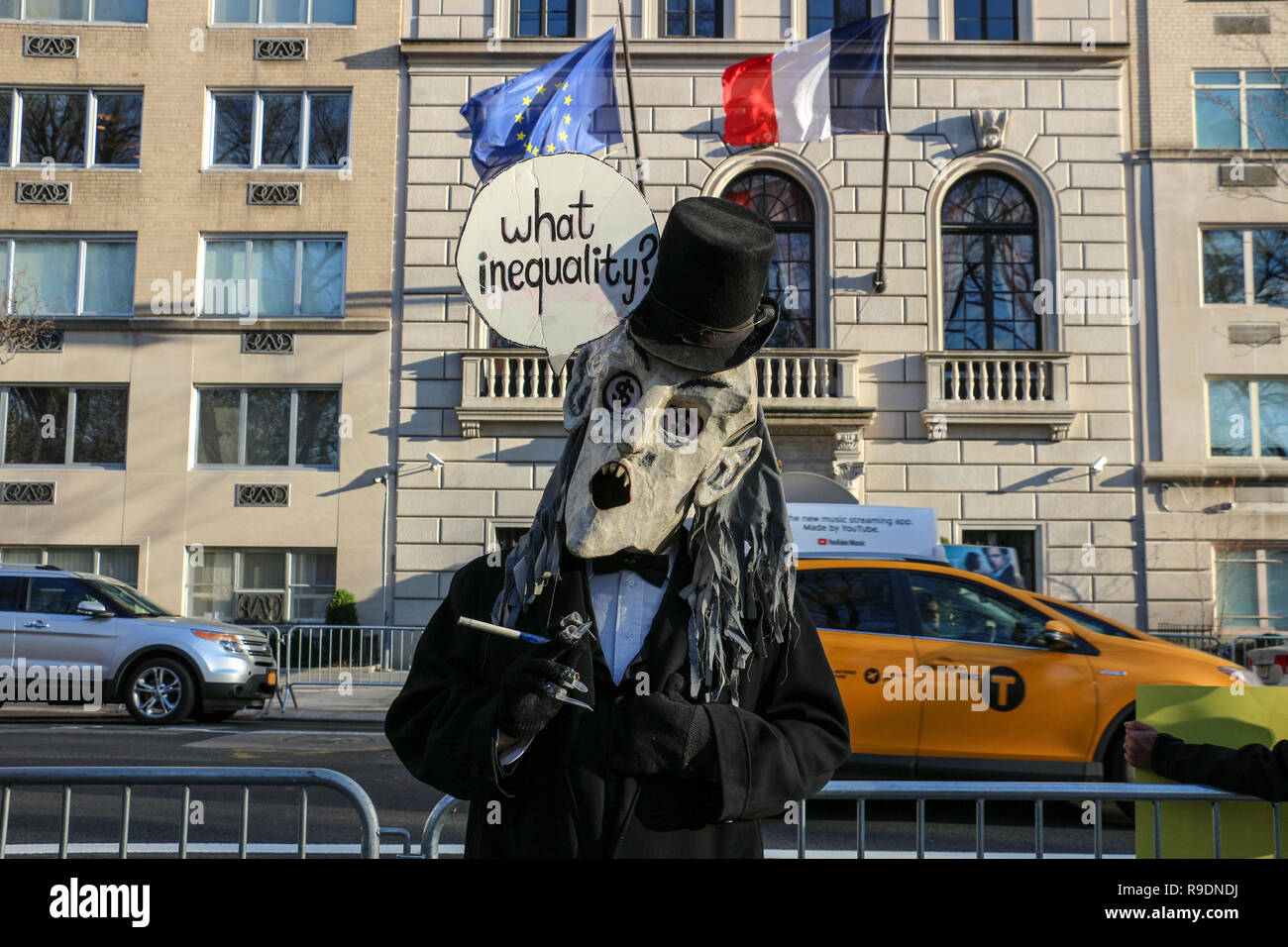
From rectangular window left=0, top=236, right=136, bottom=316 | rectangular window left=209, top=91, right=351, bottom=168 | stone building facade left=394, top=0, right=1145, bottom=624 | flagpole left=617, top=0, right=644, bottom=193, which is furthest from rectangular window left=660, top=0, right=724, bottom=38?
rectangular window left=0, top=236, right=136, bottom=316

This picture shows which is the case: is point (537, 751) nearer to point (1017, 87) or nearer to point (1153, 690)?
point (1153, 690)

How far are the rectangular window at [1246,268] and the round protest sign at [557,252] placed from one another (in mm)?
20106

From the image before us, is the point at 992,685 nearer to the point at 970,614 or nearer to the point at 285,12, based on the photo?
the point at 970,614

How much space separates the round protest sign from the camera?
2.38 meters

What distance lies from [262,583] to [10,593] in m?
7.28

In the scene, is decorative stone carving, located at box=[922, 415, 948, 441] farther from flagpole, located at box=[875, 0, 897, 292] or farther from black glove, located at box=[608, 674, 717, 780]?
black glove, located at box=[608, 674, 717, 780]

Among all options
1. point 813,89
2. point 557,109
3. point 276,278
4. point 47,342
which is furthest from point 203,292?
point 813,89

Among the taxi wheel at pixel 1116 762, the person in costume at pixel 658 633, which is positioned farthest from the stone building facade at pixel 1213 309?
the person in costume at pixel 658 633

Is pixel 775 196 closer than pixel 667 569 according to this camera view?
No

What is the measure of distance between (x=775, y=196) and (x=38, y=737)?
14936 millimetres

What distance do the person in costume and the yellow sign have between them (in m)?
1.36

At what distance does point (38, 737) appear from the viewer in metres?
10.8

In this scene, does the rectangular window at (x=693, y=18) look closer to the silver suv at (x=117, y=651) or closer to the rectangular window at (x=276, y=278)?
the rectangular window at (x=276, y=278)
